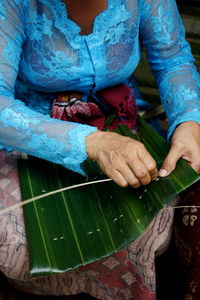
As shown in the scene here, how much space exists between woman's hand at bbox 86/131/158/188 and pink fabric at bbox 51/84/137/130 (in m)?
0.27

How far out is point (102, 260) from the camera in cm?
112

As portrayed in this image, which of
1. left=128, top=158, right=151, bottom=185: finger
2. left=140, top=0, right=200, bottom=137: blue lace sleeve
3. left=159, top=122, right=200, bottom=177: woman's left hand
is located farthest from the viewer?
left=140, top=0, right=200, bottom=137: blue lace sleeve

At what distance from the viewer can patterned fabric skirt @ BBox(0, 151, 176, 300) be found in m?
1.08

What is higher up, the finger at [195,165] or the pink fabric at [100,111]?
the pink fabric at [100,111]

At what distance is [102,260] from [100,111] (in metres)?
0.43

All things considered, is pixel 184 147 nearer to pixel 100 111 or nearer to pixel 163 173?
pixel 163 173

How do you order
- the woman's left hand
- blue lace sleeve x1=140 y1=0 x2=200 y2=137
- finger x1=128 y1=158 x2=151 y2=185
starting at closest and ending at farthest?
finger x1=128 y1=158 x2=151 y2=185
the woman's left hand
blue lace sleeve x1=140 y1=0 x2=200 y2=137

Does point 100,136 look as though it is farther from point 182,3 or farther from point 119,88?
point 182,3

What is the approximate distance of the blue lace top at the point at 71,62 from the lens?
1022 millimetres

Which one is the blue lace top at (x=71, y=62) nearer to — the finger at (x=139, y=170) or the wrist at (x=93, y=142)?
the wrist at (x=93, y=142)

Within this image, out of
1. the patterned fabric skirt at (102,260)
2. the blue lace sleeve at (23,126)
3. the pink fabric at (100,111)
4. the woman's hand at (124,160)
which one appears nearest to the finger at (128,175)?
the woman's hand at (124,160)

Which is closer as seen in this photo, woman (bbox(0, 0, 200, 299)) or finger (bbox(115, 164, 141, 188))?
finger (bbox(115, 164, 141, 188))

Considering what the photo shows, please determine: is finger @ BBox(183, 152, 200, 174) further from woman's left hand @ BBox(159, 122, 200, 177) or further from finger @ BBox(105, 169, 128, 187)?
finger @ BBox(105, 169, 128, 187)

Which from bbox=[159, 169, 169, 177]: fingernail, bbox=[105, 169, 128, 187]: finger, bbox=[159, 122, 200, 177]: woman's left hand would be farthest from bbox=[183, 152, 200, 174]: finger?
bbox=[105, 169, 128, 187]: finger
